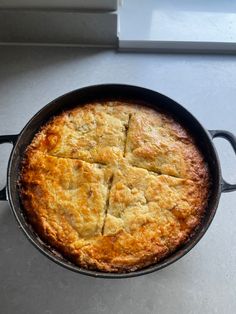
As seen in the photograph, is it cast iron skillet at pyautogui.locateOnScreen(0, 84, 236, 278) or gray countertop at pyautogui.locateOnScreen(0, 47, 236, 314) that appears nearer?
cast iron skillet at pyautogui.locateOnScreen(0, 84, 236, 278)

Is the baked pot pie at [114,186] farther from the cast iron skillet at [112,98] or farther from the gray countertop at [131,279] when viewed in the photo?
the gray countertop at [131,279]

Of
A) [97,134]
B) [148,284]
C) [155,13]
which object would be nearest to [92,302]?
[148,284]

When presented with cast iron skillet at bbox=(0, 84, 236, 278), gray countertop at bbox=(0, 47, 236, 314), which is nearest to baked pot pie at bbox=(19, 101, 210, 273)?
cast iron skillet at bbox=(0, 84, 236, 278)

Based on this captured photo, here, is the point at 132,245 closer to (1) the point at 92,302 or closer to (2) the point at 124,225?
(2) the point at 124,225

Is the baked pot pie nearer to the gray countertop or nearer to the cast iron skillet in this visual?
the cast iron skillet

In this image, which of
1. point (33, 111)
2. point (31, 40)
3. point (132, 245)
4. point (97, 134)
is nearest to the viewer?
point (132, 245)

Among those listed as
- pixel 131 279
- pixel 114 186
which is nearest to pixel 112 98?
pixel 114 186
